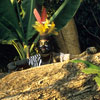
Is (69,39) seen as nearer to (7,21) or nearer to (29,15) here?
(29,15)

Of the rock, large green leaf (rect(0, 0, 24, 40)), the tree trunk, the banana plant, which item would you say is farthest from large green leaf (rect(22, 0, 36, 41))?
the rock

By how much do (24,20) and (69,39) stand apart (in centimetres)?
113

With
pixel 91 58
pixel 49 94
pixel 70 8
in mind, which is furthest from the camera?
pixel 70 8

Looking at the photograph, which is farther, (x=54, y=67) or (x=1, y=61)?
(x=1, y=61)

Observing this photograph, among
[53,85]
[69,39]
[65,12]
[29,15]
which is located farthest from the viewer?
[69,39]

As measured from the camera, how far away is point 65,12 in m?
4.50

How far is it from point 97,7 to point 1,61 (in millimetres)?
2886

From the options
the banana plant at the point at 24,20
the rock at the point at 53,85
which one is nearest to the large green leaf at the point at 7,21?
the banana plant at the point at 24,20

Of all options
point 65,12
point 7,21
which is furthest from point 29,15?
point 65,12

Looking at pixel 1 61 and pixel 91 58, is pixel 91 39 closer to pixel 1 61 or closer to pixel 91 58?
pixel 1 61

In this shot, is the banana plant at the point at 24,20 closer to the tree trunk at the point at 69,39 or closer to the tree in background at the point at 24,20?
the tree in background at the point at 24,20

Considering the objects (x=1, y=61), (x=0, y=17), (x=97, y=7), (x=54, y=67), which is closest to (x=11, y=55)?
(x=1, y=61)

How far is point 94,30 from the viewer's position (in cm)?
570

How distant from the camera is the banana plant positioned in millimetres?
4457
